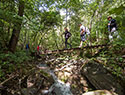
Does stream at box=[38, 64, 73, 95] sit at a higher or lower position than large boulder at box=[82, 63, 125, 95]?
lower

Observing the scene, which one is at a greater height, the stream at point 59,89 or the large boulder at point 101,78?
the large boulder at point 101,78

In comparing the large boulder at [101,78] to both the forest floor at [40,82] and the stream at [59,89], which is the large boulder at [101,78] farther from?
the stream at [59,89]

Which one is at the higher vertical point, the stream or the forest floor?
the forest floor

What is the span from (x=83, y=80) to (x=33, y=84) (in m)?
2.86

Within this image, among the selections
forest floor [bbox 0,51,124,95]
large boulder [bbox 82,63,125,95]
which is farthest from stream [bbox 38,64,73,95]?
large boulder [bbox 82,63,125,95]

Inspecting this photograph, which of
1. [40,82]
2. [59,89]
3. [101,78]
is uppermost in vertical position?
[101,78]

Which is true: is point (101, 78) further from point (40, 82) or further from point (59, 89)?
point (40, 82)

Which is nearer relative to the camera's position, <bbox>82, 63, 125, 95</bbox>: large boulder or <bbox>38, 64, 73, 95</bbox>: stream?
<bbox>82, 63, 125, 95</bbox>: large boulder

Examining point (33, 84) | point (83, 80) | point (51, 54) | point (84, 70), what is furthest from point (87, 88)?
point (51, 54)

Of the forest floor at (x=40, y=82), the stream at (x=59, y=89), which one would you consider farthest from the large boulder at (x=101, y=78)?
the stream at (x=59, y=89)

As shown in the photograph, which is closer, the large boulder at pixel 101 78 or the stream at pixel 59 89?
the large boulder at pixel 101 78

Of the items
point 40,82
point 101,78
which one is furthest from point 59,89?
point 101,78

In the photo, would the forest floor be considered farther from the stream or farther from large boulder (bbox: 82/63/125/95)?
large boulder (bbox: 82/63/125/95)

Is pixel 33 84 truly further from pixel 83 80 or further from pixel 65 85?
pixel 83 80
